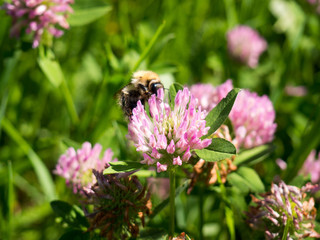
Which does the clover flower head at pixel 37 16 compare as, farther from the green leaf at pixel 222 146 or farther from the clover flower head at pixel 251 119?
the green leaf at pixel 222 146

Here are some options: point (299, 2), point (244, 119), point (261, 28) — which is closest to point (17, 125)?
point (244, 119)

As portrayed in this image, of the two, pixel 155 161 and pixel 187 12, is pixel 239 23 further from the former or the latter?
pixel 155 161

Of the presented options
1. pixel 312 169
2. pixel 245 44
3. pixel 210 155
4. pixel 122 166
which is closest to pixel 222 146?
pixel 210 155

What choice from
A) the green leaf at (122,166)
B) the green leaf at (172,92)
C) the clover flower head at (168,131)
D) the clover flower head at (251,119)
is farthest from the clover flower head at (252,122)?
the green leaf at (122,166)

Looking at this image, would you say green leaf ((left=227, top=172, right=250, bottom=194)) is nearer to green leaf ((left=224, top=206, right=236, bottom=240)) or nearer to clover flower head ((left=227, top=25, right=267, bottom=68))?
green leaf ((left=224, top=206, right=236, bottom=240))

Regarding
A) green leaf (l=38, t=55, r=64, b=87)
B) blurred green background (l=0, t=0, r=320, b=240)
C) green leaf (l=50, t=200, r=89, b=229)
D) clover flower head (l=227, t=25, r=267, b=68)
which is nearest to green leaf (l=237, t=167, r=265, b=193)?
blurred green background (l=0, t=0, r=320, b=240)
